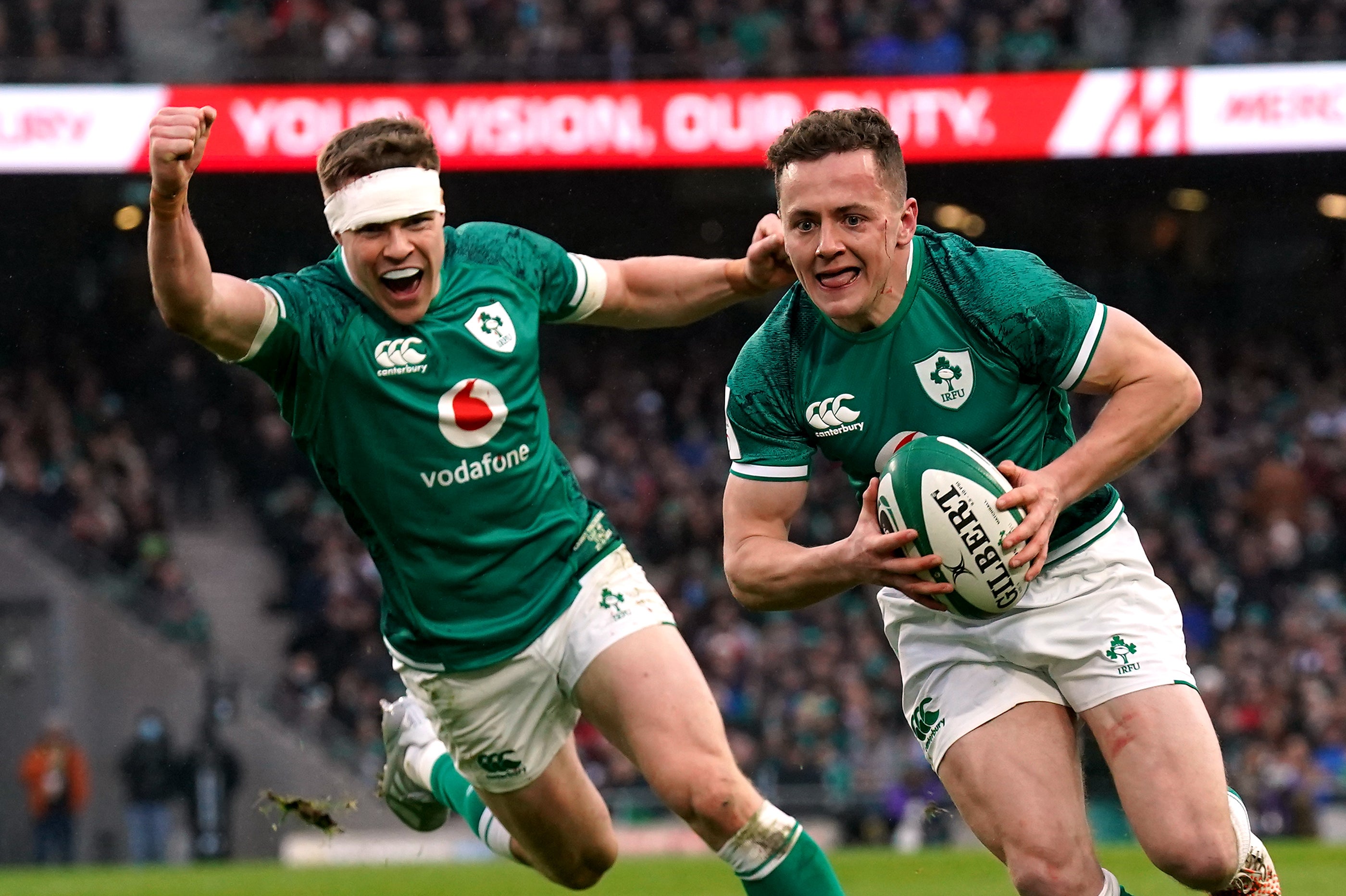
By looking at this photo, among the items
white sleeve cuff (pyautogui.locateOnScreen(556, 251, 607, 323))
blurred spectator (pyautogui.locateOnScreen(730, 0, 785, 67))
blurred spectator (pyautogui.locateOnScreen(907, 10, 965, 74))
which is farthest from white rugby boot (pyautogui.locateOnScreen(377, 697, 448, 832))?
blurred spectator (pyautogui.locateOnScreen(730, 0, 785, 67))

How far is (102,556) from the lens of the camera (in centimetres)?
1752

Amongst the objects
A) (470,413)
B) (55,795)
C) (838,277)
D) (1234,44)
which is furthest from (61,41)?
(838,277)

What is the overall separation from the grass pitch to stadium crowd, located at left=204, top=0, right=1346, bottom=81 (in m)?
7.28

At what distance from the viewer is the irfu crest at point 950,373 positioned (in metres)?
4.66

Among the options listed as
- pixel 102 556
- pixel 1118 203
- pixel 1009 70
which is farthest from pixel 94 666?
pixel 1118 203

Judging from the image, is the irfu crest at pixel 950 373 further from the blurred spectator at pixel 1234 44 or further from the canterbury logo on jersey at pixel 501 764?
the blurred spectator at pixel 1234 44

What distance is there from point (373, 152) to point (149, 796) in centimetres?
1165

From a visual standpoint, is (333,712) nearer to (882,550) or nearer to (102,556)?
(102,556)

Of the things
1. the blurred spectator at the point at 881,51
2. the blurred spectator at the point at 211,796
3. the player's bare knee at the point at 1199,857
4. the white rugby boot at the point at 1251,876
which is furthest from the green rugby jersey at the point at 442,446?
the blurred spectator at the point at 881,51

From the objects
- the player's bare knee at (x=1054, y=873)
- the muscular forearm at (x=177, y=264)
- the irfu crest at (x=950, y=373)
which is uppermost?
the muscular forearm at (x=177, y=264)

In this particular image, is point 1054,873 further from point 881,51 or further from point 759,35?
point 759,35

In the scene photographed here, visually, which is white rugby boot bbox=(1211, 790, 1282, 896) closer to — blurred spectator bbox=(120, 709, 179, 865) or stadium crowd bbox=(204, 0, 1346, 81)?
blurred spectator bbox=(120, 709, 179, 865)

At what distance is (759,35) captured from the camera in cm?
1781

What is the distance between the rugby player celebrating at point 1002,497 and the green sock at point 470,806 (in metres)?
2.07
